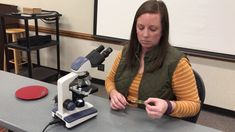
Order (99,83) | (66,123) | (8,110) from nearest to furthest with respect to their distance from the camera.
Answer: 1. (66,123)
2. (8,110)
3. (99,83)

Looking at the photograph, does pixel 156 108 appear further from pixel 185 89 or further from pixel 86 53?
pixel 86 53

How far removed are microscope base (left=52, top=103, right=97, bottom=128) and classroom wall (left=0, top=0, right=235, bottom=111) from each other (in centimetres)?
175

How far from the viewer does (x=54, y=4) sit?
3.13 meters

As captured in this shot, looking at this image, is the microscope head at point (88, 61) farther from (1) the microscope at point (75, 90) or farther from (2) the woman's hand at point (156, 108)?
(2) the woman's hand at point (156, 108)

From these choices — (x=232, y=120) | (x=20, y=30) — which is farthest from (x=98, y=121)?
(x=20, y=30)

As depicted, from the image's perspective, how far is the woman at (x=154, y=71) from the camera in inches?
40.3

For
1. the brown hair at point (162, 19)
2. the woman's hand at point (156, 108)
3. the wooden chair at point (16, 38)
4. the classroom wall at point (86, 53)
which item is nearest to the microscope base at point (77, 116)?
the woman's hand at point (156, 108)

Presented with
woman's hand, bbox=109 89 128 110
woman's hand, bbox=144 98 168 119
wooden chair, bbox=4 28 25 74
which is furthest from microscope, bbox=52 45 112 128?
wooden chair, bbox=4 28 25 74

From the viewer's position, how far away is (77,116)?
91cm

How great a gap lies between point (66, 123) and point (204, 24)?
1.84m

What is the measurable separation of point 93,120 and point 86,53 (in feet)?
7.09

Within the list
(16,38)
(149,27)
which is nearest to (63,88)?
(149,27)

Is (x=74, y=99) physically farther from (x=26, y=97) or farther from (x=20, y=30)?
(x=20, y=30)

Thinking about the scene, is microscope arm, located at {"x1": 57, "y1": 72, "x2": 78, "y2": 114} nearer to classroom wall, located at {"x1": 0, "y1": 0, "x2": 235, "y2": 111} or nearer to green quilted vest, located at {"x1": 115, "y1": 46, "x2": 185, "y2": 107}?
green quilted vest, located at {"x1": 115, "y1": 46, "x2": 185, "y2": 107}
